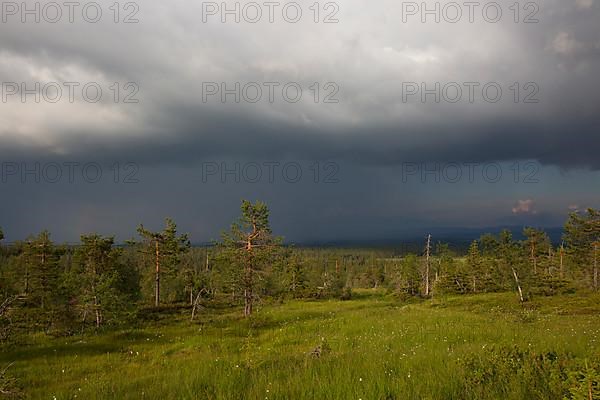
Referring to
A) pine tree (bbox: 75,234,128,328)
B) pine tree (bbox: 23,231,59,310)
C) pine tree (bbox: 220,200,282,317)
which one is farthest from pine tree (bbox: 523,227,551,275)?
pine tree (bbox: 23,231,59,310)

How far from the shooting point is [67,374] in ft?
46.6

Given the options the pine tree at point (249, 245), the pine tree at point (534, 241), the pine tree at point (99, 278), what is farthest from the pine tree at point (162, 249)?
the pine tree at point (534, 241)

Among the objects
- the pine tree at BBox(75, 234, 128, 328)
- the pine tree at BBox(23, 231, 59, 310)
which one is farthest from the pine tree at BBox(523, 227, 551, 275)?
the pine tree at BBox(23, 231, 59, 310)

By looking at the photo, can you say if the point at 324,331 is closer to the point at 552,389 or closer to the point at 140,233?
the point at 552,389

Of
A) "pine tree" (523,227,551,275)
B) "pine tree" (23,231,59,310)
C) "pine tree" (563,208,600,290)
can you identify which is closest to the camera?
"pine tree" (23,231,59,310)

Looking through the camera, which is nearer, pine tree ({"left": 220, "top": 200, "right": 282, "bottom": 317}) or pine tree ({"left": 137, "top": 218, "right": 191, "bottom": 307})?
pine tree ({"left": 220, "top": 200, "right": 282, "bottom": 317})

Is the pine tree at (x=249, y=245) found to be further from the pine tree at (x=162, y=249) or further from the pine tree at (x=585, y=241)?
the pine tree at (x=585, y=241)

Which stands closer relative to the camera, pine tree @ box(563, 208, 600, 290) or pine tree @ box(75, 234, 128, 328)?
pine tree @ box(75, 234, 128, 328)

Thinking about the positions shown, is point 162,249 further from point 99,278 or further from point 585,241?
point 585,241

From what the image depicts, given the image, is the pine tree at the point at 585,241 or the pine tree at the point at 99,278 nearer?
the pine tree at the point at 99,278

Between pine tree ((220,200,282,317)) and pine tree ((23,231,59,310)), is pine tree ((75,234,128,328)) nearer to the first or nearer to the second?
pine tree ((23,231,59,310))

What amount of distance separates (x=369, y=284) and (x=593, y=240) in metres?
75.0

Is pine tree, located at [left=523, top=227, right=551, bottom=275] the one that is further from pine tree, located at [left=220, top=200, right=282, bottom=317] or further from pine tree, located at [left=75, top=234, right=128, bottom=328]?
pine tree, located at [left=75, top=234, right=128, bottom=328]

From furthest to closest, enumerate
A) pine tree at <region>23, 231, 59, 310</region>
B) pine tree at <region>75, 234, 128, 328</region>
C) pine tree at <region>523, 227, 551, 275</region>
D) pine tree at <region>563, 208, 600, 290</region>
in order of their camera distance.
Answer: pine tree at <region>523, 227, 551, 275</region> < pine tree at <region>563, 208, 600, 290</region> < pine tree at <region>23, 231, 59, 310</region> < pine tree at <region>75, 234, 128, 328</region>
